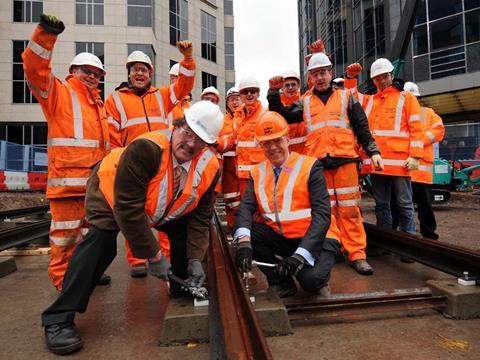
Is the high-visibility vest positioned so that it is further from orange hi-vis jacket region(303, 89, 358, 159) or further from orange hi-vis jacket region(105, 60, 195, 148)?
orange hi-vis jacket region(105, 60, 195, 148)

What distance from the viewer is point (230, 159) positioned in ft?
17.4

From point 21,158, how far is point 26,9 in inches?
529

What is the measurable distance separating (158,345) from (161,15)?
2879cm

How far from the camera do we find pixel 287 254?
315cm

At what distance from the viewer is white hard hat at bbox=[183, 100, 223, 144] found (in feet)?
7.69

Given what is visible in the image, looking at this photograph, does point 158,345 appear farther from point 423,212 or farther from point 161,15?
point 161,15

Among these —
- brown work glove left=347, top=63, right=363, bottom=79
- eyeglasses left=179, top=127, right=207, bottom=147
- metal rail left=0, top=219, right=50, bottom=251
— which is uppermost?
brown work glove left=347, top=63, right=363, bottom=79

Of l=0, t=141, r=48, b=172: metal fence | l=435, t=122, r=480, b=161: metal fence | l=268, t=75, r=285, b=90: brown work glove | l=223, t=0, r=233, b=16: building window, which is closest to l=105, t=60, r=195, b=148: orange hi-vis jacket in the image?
l=268, t=75, r=285, b=90: brown work glove

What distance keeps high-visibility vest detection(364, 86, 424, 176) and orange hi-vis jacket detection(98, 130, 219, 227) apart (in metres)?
2.43

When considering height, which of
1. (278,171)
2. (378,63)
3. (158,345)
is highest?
(378,63)

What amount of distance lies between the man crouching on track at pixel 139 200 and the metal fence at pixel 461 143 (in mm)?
17067

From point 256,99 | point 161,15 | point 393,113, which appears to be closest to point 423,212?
point 393,113

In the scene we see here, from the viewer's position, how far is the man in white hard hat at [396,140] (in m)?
4.29

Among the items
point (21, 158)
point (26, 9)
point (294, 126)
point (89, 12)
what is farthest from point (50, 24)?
point (26, 9)
